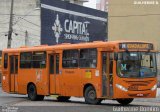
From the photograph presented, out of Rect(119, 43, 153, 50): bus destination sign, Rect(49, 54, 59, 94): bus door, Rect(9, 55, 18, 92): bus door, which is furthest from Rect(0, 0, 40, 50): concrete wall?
Rect(119, 43, 153, 50): bus destination sign

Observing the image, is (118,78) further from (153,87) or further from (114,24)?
(114,24)

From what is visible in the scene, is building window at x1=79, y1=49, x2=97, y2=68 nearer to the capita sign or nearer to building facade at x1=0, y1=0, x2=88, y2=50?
the capita sign

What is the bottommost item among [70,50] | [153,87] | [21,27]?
[153,87]

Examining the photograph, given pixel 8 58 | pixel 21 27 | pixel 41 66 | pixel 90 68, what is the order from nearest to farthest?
1. pixel 90 68
2. pixel 41 66
3. pixel 8 58
4. pixel 21 27

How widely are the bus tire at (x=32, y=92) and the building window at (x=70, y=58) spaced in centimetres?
307

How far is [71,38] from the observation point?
75812 mm

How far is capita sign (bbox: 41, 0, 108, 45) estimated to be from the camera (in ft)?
223

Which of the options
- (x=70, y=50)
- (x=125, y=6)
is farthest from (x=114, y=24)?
(x=70, y=50)

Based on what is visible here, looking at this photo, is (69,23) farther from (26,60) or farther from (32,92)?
(32,92)

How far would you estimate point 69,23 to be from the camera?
7469cm

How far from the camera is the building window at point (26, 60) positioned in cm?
2753

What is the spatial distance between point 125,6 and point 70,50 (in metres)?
51.0

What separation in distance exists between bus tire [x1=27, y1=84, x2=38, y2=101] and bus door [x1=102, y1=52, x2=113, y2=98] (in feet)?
19.0

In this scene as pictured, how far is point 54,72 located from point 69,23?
162 feet
